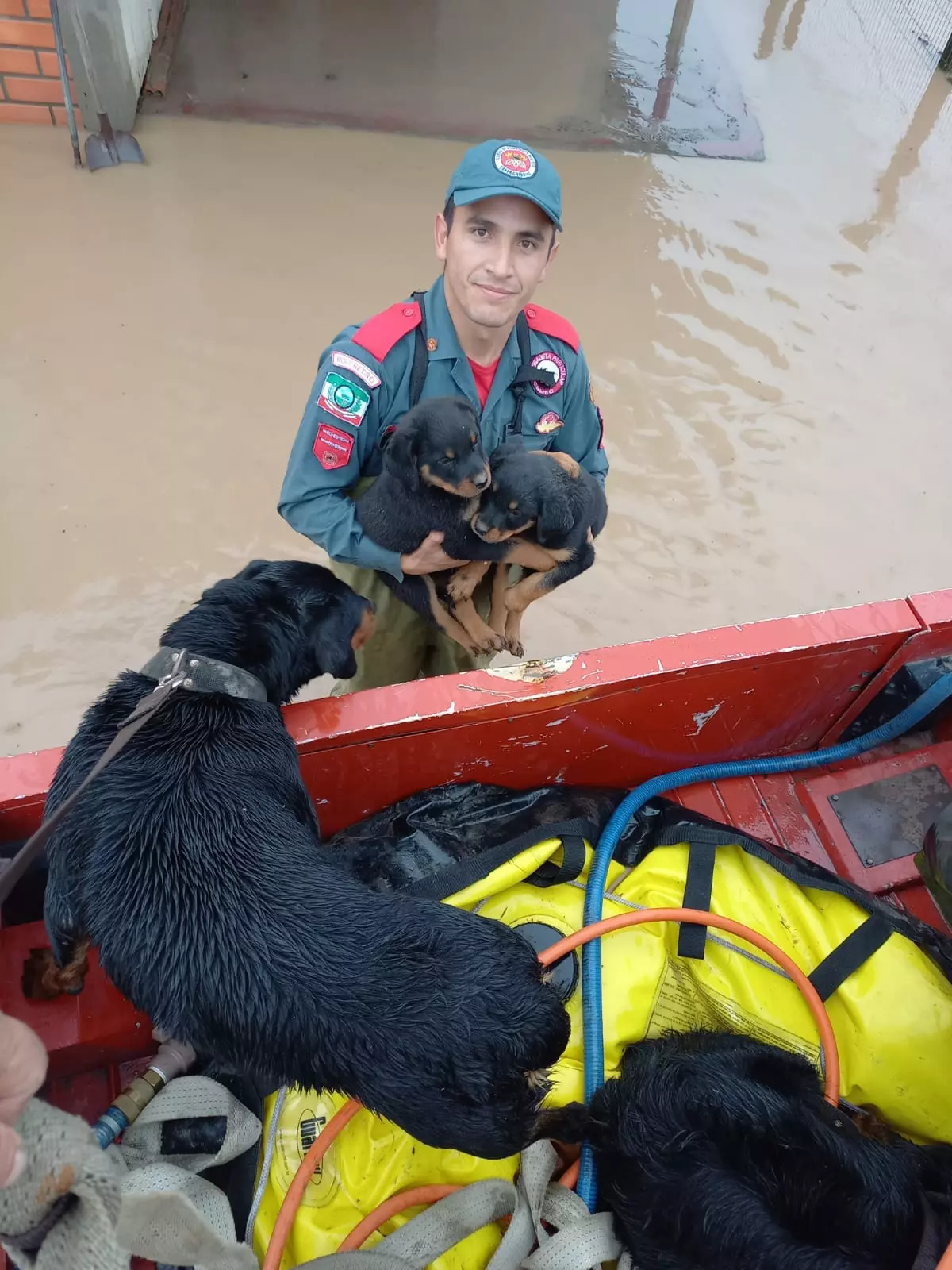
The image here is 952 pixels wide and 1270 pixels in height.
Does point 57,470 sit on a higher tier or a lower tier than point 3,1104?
lower

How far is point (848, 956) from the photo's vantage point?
7.04ft

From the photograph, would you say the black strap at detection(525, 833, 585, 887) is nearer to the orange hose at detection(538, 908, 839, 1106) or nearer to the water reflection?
the orange hose at detection(538, 908, 839, 1106)

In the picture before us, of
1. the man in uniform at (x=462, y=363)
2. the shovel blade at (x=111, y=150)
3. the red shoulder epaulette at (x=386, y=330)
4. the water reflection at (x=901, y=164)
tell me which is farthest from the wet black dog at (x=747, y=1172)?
the water reflection at (x=901, y=164)

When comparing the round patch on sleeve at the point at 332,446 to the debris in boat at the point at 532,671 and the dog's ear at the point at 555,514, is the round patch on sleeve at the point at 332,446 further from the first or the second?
the debris in boat at the point at 532,671

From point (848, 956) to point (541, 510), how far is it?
4.76 ft

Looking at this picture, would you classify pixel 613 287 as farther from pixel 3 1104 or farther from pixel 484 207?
pixel 3 1104

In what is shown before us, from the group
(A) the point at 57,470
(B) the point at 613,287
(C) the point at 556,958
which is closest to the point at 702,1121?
(C) the point at 556,958

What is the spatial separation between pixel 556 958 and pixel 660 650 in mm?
856

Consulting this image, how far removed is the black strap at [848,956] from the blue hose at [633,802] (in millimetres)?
603

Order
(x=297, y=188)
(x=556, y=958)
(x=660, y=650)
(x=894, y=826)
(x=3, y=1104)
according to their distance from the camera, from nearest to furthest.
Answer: (x=3, y=1104), (x=556, y=958), (x=660, y=650), (x=894, y=826), (x=297, y=188)

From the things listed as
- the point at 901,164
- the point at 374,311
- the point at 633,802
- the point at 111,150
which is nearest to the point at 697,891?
the point at 633,802

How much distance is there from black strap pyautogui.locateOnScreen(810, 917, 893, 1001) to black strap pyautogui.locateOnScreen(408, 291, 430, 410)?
6.21 feet

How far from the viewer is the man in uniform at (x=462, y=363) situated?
2.10 m

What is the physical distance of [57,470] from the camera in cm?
389
